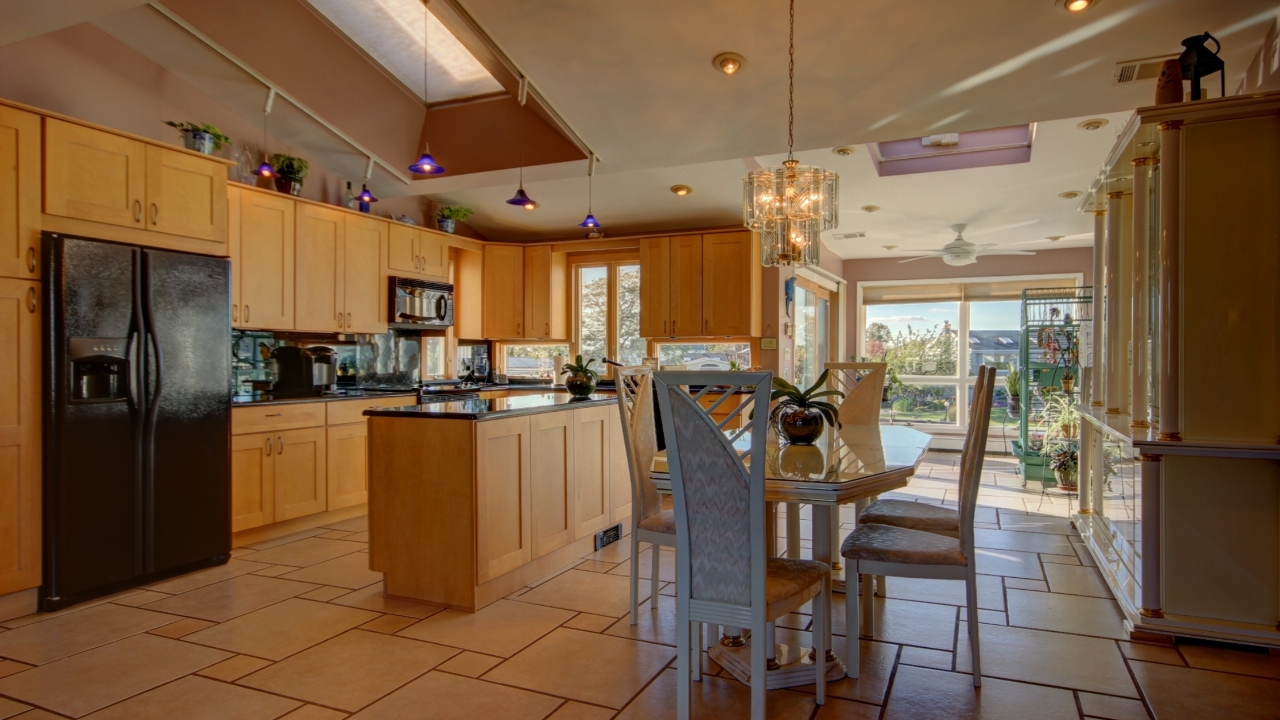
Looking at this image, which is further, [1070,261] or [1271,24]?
[1070,261]

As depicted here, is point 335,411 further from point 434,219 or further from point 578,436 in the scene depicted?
point 434,219

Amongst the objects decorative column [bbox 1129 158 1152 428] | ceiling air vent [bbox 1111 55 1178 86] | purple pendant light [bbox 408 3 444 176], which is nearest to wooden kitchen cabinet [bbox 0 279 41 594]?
purple pendant light [bbox 408 3 444 176]

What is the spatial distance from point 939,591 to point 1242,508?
1.17 metres

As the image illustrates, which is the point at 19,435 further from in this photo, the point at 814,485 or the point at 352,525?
the point at 814,485

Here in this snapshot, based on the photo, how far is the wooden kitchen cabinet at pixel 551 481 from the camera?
3369 millimetres

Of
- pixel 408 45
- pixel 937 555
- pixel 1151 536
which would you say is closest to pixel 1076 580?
pixel 1151 536

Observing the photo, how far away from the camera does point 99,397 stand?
3.15 m

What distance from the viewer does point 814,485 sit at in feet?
6.55

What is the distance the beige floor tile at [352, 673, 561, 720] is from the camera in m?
2.11

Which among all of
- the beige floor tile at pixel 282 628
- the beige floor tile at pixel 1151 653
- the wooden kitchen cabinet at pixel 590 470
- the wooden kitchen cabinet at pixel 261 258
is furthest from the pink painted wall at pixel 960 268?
the beige floor tile at pixel 282 628

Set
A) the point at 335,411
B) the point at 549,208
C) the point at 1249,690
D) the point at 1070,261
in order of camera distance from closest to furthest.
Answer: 1. the point at 1249,690
2. the point at 335,411
3. the point at 549,208
4. the point at 1070,261

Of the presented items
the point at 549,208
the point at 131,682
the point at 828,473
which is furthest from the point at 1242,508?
the point at 549,208

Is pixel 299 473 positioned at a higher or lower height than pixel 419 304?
lower

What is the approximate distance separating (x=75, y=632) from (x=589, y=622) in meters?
2.03
